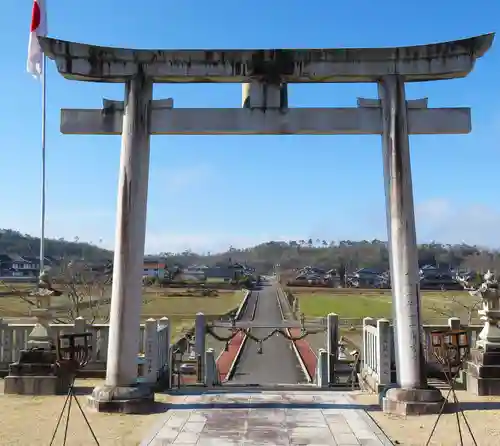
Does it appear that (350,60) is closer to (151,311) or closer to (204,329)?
(204,329)

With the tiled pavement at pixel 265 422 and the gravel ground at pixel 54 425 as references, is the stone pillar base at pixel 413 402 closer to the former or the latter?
the tiled pavement at pixel 265 422

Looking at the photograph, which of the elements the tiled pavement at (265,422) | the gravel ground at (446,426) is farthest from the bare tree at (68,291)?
the gravel ground at (446,426)

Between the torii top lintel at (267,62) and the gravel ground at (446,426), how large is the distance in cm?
575

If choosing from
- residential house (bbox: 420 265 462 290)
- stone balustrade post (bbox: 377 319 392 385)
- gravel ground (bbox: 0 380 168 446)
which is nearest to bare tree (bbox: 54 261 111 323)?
gravel ground (bbox: 0 380 168 446)

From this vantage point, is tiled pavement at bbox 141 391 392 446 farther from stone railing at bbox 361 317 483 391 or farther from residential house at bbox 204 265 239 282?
residential house at bbox 204 265 239 282

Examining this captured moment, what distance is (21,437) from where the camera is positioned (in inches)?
280

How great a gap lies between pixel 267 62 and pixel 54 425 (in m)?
6.87

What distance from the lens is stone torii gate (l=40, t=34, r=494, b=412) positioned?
8.69m

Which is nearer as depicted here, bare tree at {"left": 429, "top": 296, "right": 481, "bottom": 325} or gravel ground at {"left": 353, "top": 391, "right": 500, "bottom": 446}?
gravel ground at {"left": 353, "top": 391, "right": 500, "bottom": 446}

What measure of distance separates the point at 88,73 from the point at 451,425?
8243mm

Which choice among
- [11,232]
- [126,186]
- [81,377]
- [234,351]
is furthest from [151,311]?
[11,232]

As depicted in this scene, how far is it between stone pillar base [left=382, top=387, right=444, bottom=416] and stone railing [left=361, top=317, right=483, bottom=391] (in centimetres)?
134

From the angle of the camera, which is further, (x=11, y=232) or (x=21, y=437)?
(x=11, y=232)

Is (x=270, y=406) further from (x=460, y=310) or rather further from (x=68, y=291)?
(x=460, y=310)
